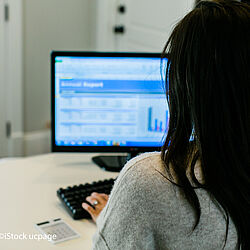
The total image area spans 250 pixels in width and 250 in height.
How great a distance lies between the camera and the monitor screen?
5.34 ft

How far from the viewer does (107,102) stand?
5.45ft

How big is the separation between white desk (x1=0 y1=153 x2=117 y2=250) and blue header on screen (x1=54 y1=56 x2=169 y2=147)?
0.10 m

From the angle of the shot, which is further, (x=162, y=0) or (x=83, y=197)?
(x=162, y=0)

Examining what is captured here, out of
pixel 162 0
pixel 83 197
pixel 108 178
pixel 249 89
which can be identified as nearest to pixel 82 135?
pixel 108 178

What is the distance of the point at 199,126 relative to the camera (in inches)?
34.4

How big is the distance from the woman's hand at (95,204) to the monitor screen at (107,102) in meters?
0.32

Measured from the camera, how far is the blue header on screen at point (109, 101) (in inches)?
64.2

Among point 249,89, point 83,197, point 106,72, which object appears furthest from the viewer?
point 106,72

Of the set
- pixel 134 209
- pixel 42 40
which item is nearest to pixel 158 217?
pixel 134 209

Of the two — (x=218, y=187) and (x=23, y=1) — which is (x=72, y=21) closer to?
(x=23, y=1)

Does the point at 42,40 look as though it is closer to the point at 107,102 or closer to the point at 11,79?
the point at 11,79

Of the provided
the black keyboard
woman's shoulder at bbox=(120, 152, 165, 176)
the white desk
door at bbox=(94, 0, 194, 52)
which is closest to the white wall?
door at bbox=(94, 0, 194, 52)

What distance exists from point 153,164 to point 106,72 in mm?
764

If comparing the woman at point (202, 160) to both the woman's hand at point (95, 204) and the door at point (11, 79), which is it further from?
the door at point (11, 79)
